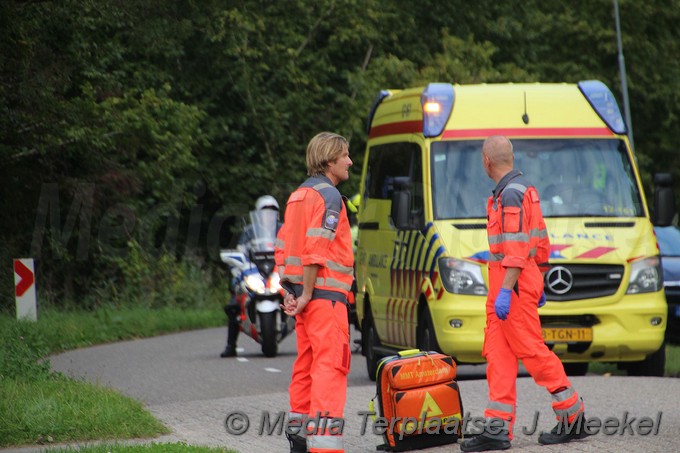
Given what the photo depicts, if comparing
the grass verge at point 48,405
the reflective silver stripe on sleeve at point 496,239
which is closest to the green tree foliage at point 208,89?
the grass verge at point 48,405

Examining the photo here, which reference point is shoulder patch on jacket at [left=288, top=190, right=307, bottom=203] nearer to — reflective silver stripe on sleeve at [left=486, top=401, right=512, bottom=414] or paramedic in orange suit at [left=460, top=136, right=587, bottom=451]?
paramedic in orange suit at [left=460, top=136, right=587, bottom=451]

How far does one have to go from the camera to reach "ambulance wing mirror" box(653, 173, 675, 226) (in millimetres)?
13445

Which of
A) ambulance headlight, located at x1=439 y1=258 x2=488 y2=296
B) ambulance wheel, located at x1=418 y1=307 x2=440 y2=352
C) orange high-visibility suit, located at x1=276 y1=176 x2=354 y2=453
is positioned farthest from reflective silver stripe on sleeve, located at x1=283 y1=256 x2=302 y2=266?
ambulance wheel, located at x1=418 y1=307 x2=440 y2=352

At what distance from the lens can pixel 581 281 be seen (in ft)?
42.6

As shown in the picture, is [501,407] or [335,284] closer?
[335,284]

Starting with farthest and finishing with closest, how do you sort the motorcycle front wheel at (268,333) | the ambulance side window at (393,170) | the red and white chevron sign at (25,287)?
the red and white chevron sign at (25,287), the motorcycle front wheel at (268,333), the ambulance side window at (393,170)

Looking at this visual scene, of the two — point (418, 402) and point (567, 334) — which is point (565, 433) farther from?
point (567, 334)

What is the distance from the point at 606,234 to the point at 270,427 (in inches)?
170

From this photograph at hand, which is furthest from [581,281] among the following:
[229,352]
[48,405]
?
[229,352]

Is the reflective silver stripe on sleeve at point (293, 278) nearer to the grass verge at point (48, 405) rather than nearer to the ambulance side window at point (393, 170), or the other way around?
the grass verge at point (48, 405)

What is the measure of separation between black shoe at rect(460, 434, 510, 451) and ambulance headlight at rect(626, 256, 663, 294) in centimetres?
468

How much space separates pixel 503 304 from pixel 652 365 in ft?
18.1

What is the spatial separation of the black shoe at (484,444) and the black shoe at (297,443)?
94cm

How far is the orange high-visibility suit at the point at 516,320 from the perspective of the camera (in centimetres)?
891
